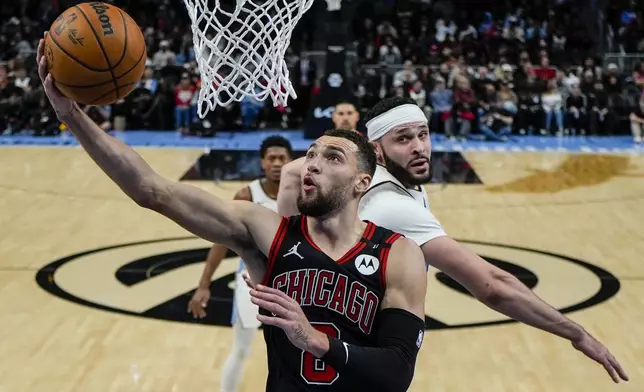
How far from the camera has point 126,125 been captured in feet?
63.7

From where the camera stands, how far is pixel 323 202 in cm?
318

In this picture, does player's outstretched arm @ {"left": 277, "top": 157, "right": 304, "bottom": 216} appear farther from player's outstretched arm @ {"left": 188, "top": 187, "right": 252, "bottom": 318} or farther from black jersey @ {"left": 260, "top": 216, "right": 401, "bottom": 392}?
player's outstretched arm @ {"left": 188, "top": 187, "right": 252, "bottom": 318}

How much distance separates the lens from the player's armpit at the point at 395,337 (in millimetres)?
2861

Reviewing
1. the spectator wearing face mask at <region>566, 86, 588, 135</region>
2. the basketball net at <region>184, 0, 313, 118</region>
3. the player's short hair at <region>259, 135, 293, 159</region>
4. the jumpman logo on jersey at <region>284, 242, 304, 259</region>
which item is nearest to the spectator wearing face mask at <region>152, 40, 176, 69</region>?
the spectator wearing face mask at <region>566, 86, 588, 135</region>

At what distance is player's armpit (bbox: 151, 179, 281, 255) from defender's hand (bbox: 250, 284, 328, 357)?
1.53 ft

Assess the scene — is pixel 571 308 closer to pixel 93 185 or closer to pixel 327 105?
pixel 93 185

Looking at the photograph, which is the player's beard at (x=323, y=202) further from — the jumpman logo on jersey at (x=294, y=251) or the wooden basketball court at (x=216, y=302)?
the wooden basketball court at (x=216, y=302)

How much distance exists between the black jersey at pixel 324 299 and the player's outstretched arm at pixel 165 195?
139 millimetres

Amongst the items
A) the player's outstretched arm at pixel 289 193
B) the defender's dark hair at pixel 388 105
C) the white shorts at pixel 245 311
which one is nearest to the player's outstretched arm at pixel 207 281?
the white shorts at pixel 245 311

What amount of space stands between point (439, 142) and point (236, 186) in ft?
20.8

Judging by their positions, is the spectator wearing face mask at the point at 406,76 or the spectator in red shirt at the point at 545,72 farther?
the spectator in red shirt at the point at 545,72

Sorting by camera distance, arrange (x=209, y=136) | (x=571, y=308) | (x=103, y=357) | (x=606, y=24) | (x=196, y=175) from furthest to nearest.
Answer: (x=606, y=24) → (x=209, y=136) → (x=196, y=175) → (x=571, y=308) → (x=103, y=357)

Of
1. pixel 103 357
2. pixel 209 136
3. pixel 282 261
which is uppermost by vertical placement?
pixel 282 261

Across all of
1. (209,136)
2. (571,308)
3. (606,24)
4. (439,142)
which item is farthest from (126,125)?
(571,308)
